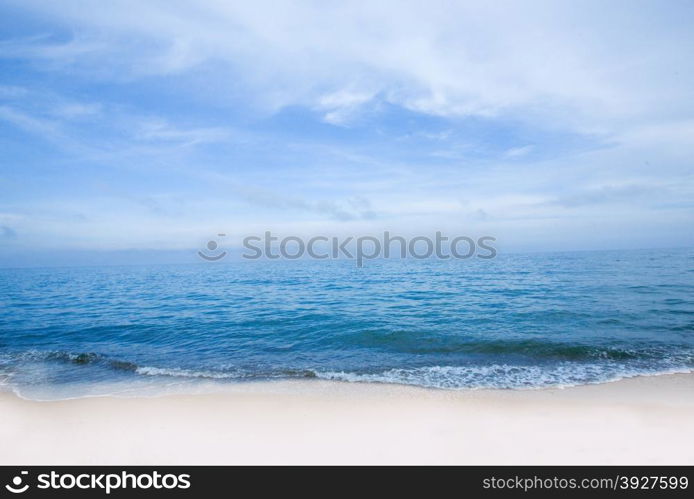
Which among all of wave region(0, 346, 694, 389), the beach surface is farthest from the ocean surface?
the beach surface

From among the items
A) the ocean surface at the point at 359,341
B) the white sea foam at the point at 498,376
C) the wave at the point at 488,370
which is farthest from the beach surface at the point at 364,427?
the ocean surface at the point at 359,341

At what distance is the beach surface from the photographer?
541 cm

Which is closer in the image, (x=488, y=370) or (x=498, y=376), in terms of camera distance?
(x=498, y=376)

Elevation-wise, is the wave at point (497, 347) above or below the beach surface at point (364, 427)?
below

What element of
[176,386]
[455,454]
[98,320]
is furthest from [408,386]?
[98,320]

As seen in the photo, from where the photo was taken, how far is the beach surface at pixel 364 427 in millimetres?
5410

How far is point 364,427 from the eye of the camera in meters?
6.32

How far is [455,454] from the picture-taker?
541cm

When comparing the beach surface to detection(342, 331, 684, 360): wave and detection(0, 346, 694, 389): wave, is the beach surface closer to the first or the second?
detection(0, 346, 694, 389): wave

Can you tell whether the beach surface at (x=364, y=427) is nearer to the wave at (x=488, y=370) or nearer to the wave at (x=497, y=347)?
the wave at (x=488, y=370)

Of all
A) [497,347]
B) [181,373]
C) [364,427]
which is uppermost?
[364,427]

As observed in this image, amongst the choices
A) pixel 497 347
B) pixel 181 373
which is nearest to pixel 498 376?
pixel 497 347

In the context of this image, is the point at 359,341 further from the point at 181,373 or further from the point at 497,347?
the point at 181,373

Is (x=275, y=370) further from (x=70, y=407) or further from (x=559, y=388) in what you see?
(x=559, y=388)
